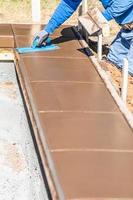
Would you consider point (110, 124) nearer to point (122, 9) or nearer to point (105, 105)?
point (105, 105)

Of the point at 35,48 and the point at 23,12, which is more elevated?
the point at 35,48

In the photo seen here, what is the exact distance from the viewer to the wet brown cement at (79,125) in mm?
2924

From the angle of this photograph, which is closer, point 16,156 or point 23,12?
point 16,156

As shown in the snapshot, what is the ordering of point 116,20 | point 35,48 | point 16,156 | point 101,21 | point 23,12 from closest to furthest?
point 16,156, point 101,21, point 116,20, point 35,48, point 23,12

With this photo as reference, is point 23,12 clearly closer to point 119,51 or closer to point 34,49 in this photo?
point 34,49

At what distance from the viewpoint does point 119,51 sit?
5766mm

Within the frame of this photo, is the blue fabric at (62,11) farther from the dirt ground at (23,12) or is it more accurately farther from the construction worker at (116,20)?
the dirt ground at (23,12)

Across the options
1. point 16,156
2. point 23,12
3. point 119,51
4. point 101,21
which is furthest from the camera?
point 23,12

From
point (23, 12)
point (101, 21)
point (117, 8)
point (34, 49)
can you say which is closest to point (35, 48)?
point (34, 49)

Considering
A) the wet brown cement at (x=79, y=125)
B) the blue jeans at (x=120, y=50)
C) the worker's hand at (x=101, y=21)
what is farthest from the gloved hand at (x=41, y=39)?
the blue jeans at (x=120, y=50)

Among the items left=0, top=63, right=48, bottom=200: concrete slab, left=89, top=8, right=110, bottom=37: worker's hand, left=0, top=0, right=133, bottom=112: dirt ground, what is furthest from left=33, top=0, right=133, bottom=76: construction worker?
left=0, top=0, right=133, bottom=112: dirt ground

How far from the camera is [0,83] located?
5.53 m

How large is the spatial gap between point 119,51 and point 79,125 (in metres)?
2.28

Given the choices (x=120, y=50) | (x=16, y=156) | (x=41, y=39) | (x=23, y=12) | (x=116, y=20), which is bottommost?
(x=23, y=12)
